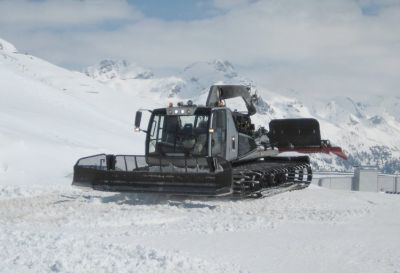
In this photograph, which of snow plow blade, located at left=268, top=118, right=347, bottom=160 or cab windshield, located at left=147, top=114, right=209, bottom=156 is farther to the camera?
snow plow blade, located at left=268, top=118, right=347, bottom=160

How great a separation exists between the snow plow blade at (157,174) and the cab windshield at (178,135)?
0.41 metres

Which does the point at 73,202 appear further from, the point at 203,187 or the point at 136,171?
the point at 203,187

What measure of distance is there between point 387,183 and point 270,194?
72.1ft

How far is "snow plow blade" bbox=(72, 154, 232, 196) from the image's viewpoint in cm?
1220

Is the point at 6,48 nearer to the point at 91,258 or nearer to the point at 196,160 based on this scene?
the point at 196,160

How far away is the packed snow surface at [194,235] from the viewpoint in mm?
7125

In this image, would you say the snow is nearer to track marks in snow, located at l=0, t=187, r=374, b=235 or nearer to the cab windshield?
track marks in snow, located at l=0, t=187, r=374, b=235

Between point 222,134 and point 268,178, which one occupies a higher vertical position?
point 222,134

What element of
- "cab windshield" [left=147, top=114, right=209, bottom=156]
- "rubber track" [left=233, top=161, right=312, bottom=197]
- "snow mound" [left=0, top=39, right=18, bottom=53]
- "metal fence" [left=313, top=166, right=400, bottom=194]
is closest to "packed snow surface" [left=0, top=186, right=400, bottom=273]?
"rubber track" [left=233, top=161, right=312, bottom=197]

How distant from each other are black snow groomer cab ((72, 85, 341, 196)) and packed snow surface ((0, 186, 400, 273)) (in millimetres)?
463

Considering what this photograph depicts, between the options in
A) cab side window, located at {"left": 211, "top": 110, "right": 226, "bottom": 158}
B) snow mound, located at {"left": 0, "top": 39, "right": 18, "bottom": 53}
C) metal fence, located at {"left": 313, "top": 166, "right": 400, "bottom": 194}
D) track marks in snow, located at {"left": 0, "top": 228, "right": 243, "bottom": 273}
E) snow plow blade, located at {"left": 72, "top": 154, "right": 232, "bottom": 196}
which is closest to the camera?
track marks in snow, located at {"left": 0, "top": 228, "right": 243, "bottom": 273}

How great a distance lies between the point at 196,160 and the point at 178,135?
4.99ft

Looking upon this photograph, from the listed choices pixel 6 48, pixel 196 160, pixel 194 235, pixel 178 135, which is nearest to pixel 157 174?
pixel 196 160

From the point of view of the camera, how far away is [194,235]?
9.16m
